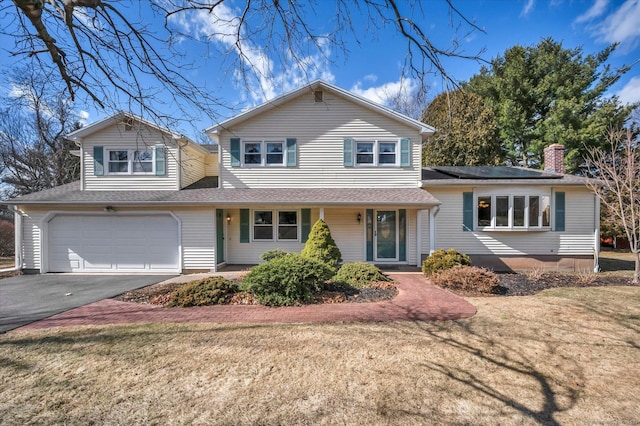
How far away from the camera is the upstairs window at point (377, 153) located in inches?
459

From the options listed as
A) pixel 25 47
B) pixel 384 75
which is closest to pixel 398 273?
pixel 384 75

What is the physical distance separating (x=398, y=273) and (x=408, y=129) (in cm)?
565

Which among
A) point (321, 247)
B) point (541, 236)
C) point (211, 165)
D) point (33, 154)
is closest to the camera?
point (321, 247)

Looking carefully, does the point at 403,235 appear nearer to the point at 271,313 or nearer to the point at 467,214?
the point at 467,214

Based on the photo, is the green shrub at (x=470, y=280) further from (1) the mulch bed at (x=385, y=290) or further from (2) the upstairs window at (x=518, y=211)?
(2) the upstairs window at (x=518, y=211)

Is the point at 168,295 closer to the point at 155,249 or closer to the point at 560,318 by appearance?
the point at 155,249

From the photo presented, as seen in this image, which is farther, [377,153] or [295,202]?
[377,153]

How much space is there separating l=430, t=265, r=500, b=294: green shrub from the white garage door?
30.1 ft

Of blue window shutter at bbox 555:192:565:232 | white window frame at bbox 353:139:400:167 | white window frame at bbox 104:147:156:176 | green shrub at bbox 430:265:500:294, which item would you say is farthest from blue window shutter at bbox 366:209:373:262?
white window frame at bbox 104:147:156:176

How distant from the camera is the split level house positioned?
34.9 ft

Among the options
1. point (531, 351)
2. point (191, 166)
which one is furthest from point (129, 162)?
point (531, 351)

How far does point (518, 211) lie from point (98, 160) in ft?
53.2

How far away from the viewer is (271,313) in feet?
19.6

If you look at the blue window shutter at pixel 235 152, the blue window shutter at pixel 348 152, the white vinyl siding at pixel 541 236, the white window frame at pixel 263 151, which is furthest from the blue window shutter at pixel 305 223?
the white vinyl siding at pixel 541 236
